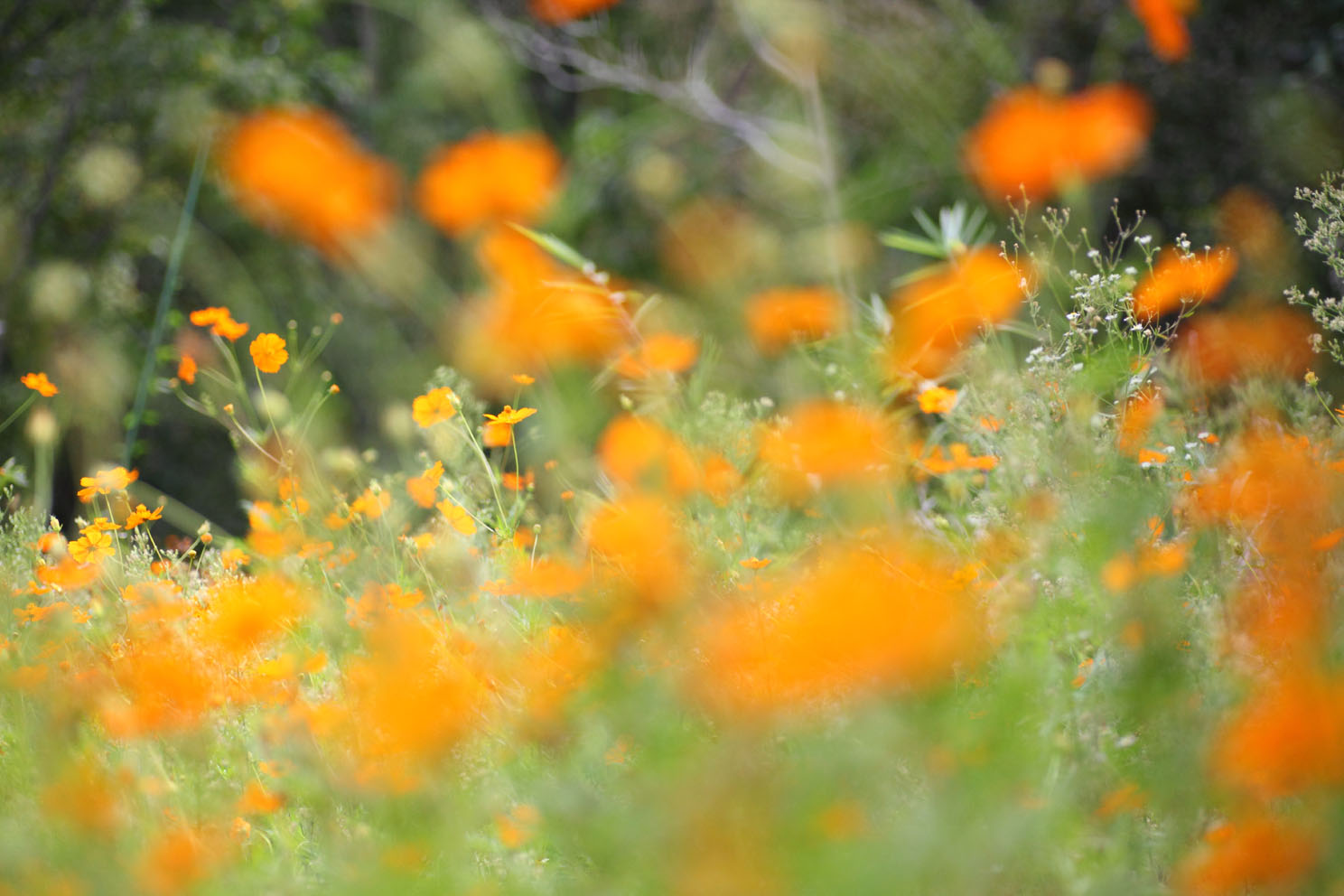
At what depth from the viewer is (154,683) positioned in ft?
3.65

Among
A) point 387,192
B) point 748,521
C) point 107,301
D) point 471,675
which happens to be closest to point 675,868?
point 471,675

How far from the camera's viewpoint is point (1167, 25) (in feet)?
11.0

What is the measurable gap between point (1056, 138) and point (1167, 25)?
46 centimetres

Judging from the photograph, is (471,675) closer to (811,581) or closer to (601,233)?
(811,581)

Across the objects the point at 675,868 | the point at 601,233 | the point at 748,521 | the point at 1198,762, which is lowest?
the point at 675,868

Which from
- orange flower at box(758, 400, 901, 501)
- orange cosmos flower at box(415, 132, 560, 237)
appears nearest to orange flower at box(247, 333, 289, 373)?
orange flower at box(758, 400, 901, 501)

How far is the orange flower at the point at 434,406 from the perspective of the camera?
1.72 m

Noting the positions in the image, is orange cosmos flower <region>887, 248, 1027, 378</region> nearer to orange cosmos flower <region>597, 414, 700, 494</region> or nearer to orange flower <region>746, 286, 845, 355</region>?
orange flower <region>746, 286, 845, 355</region>

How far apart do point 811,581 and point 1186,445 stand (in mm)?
849

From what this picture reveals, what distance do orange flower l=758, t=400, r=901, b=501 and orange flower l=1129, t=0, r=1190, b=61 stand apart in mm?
2011

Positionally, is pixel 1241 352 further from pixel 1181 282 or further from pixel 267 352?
pixel 267 352

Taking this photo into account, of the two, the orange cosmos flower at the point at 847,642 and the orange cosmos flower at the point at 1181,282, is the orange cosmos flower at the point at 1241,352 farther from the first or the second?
the orange cosmos flower at the point at 847,642

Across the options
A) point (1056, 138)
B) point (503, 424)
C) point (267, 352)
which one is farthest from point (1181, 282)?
point (1056, 138)

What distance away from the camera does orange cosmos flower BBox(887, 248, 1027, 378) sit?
176cm
